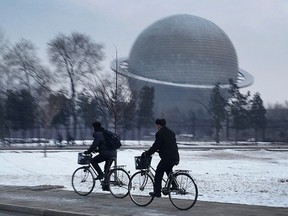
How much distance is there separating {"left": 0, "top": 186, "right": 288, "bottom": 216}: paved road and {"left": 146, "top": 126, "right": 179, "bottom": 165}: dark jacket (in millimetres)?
906

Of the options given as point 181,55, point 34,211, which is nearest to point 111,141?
point 34,211

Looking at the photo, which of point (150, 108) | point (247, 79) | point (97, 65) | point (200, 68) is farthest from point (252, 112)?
point (247, 79)

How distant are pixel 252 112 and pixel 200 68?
42149mm

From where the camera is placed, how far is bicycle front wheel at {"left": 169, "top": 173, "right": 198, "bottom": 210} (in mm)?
9172

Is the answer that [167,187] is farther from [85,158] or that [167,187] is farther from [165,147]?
[85,158]

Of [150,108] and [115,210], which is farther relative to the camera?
[150,108]

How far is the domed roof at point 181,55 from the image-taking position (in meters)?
108

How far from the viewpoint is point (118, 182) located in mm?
10891

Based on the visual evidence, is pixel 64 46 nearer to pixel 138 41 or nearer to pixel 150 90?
pixel 150 90

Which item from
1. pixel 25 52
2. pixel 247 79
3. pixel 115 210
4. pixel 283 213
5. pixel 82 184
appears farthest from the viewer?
pixel 247 79

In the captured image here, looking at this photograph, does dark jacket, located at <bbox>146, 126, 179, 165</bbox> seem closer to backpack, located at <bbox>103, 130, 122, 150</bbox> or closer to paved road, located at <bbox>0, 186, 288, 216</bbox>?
paved road, located at <bbox>0, 186, 288, 216</bbox>

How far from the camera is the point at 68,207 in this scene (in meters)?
9.61

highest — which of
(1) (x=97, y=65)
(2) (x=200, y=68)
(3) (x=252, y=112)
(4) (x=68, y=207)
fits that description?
(2) (x=200, y=68)

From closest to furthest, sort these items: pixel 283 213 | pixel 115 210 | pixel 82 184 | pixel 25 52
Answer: pixel 283 213 → pixel 115 210 → pixel 82 184 → pixel 25 52
